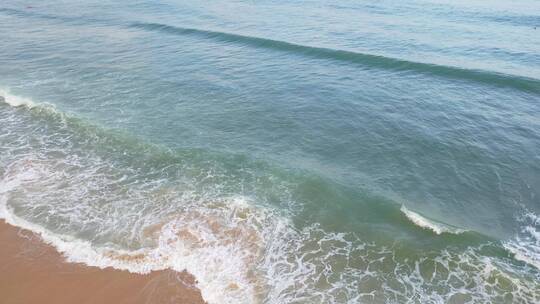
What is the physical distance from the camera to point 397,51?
29922 mm

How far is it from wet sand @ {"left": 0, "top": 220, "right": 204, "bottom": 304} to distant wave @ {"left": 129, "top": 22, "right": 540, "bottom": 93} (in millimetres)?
22298

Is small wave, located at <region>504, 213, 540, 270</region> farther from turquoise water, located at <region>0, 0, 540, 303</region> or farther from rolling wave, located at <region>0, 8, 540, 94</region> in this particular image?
rolling wave, located at <region>0, 8, 540, 94</region>

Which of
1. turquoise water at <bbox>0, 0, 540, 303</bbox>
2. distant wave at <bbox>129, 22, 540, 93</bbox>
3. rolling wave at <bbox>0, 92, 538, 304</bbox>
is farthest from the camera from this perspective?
distant wave at <bbox>129, 22, 540, 93</bbox>

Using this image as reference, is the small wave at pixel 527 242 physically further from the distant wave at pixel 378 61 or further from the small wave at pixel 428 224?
the distant wave at pixel 378 61

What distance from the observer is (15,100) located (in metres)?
21.6

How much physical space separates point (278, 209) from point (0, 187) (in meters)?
10.7

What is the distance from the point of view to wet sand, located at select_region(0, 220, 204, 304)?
10086mm

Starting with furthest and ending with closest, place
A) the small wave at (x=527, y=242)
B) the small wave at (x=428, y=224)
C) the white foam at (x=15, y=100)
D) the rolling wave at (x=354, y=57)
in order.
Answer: the rolling wave at (x=354, y=57) → the white foam at (x=15, y=100) → the small wave at (x=428, y=224) → the small wave at (x=527, y=242)

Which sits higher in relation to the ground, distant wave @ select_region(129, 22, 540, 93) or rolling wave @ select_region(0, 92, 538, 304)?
distant wave @ select_region(129, 22, 540, 93)

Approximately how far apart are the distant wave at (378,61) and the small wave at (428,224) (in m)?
15.9

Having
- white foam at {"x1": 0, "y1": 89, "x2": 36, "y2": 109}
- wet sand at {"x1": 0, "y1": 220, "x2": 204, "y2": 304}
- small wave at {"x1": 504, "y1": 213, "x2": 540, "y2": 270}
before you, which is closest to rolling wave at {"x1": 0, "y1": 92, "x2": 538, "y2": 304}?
wet sand at {"x1": 0, "y1": 220, "x2": 204, "y2": 304}

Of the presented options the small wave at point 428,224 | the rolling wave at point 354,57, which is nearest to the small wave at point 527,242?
the small wave at point 428,224

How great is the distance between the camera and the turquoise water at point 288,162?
1141 centimetres

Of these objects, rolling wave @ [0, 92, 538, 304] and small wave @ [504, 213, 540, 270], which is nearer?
rolling wave @ [0, 92, 538, 304]
